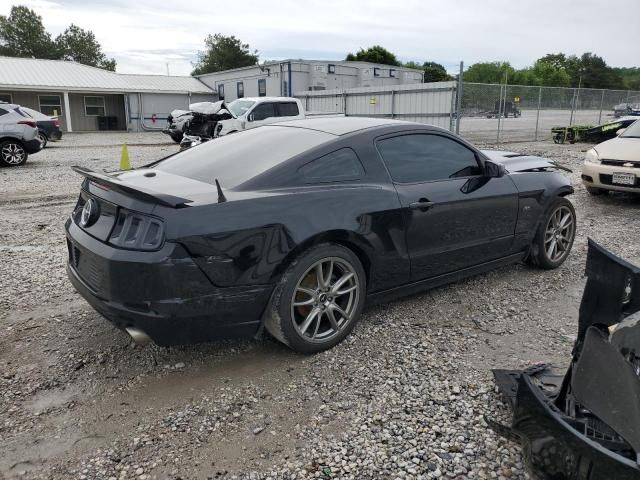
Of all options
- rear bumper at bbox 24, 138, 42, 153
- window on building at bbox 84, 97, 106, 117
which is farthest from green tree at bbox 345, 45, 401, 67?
rear bumper at bbox 24, 138, 42, 153

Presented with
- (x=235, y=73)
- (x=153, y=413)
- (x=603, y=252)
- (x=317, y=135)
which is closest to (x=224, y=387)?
(x=153, y=413)

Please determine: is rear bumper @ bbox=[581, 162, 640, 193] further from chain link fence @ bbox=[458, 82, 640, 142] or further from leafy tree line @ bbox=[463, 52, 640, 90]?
leafy tree line @ bbox=[463, 52, 640, 90]

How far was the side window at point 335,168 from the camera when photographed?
338cm

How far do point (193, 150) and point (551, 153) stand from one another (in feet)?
48.8

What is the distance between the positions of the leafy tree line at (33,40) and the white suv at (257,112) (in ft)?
196

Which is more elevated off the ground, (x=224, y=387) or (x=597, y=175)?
(x=597, y=175)

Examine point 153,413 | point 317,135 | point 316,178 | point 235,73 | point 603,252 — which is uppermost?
point 235,73

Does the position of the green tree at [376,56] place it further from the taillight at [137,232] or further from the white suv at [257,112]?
the taillight at [137,232]

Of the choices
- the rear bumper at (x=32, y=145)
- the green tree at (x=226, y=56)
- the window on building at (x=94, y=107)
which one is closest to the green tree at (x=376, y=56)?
the green tree at (x=226, y=56)

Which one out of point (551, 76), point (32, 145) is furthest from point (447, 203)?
point (551, 76)

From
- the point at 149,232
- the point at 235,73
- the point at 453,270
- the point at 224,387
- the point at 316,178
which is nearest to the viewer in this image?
the point at 149,232

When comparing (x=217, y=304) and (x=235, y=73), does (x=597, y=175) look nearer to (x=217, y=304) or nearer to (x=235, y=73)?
(x=217, y=304)

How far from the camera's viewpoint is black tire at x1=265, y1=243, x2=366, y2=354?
3.14 metres

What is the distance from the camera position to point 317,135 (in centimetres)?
371
